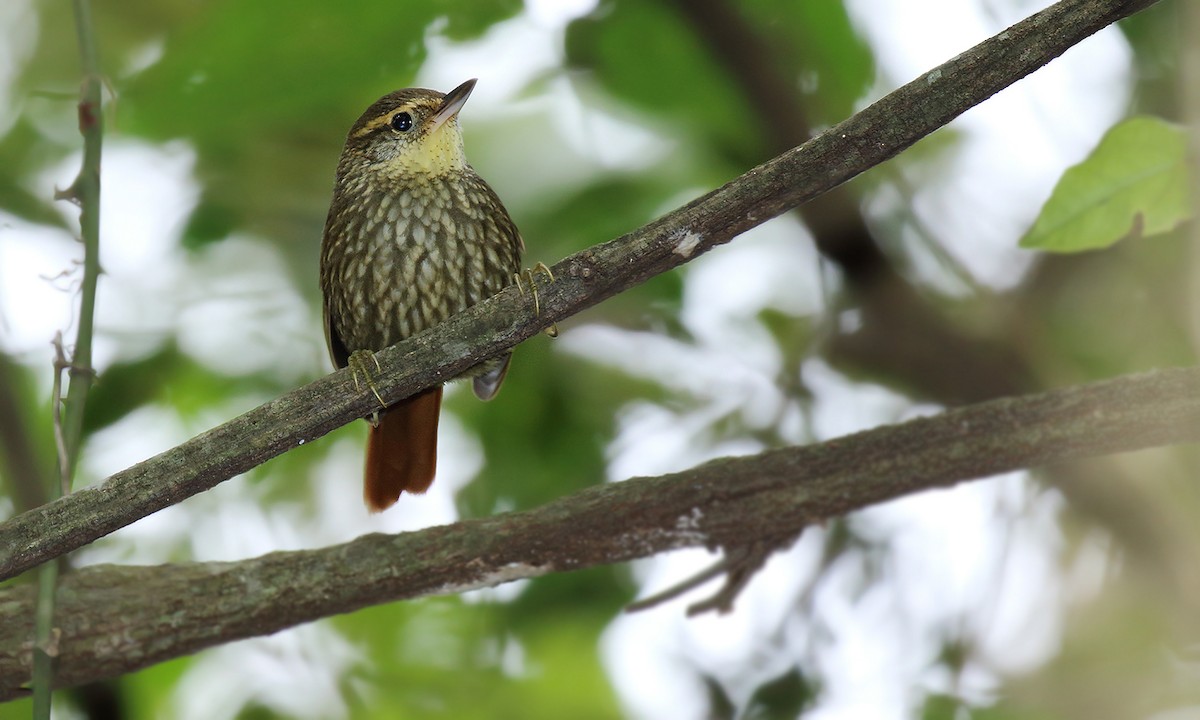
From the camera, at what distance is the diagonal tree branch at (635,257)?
2014 mm

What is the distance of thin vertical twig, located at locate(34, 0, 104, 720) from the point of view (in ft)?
7.16

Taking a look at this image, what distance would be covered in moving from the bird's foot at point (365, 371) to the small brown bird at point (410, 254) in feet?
2.25

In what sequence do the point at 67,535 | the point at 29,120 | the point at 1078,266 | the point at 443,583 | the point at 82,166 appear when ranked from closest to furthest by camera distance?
the point at 67,535 < the point at 82,166 < the point at 443,583 < the point at 29,120 < the point at 1078,266

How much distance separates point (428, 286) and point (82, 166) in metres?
1.14

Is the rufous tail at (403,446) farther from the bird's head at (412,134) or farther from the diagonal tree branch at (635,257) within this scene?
the diagonal tree branch at (635,257)

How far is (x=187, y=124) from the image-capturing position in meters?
2.97

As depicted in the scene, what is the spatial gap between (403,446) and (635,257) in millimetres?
1337

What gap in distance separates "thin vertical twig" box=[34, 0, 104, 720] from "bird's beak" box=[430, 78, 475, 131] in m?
1.06

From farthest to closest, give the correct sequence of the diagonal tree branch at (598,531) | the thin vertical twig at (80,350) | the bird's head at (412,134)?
the bird's head at (412,134) < the diagonal tree branch at (598,531) < the thin vertical twig at (80,350)

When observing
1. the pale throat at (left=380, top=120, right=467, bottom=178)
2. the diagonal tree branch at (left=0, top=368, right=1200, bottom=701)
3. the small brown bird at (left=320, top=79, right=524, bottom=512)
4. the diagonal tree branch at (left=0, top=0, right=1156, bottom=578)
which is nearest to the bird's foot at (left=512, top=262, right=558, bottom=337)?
the diagonal tree branch at (left=0, top=0, right=1156, bottom=578)

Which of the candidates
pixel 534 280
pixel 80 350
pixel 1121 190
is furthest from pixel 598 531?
pixel 1121 190

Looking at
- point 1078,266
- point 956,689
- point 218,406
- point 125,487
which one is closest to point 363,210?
point 218,406

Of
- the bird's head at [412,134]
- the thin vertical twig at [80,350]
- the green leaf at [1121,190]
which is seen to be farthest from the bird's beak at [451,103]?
the green leaf at [1121,190]

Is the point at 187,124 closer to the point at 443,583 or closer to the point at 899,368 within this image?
the point at 443,583
